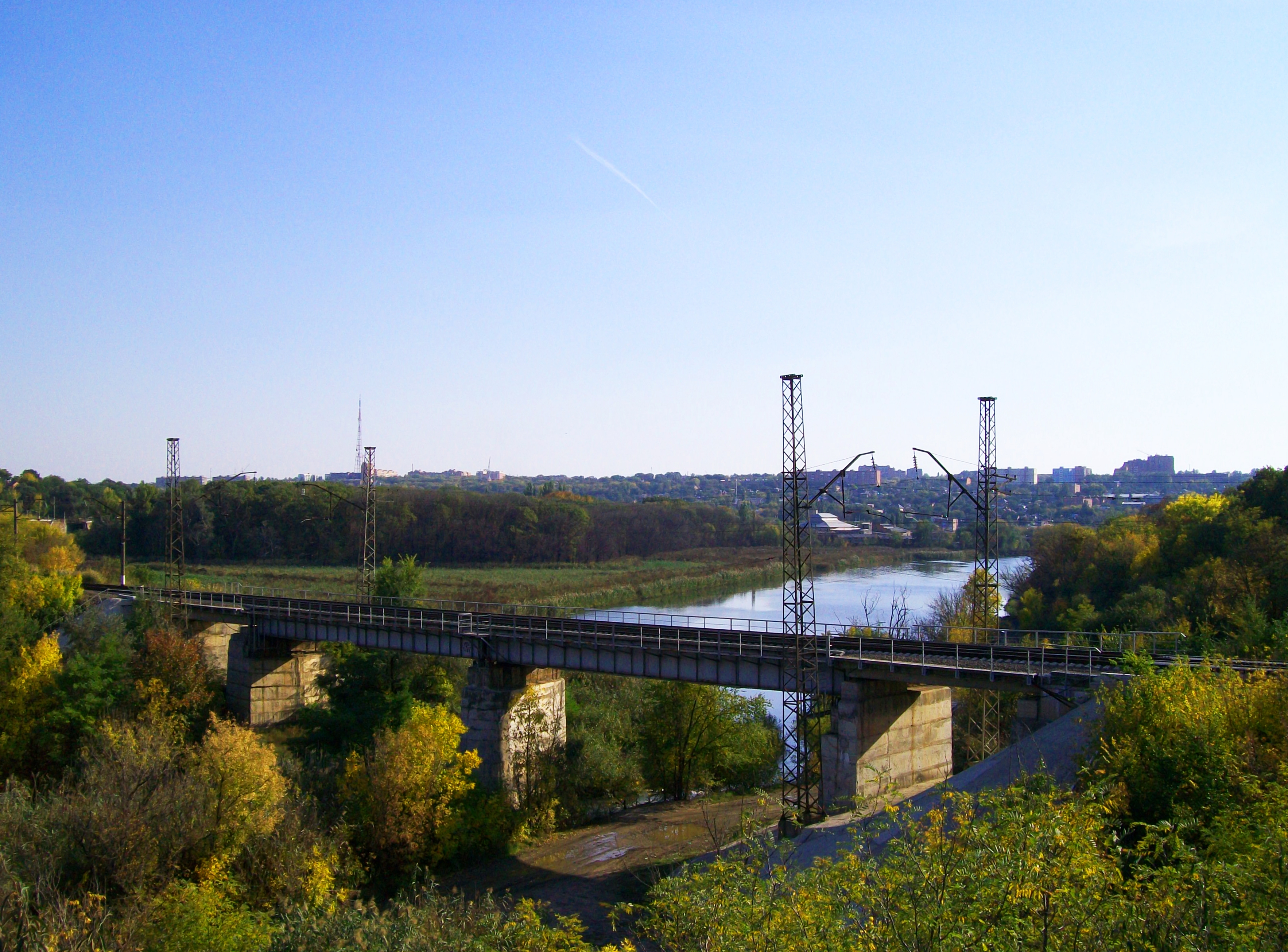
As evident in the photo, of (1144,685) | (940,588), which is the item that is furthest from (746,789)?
(940,588)

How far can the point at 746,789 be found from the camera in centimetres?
4391

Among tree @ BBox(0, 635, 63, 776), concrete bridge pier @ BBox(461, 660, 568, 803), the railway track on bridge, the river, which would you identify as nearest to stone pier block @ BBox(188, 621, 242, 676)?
the railway track on bridge

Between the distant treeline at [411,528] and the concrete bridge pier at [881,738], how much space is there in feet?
283

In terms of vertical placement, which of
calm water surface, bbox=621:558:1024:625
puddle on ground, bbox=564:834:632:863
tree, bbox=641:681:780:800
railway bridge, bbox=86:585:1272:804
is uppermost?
railway bridge, bbox=86:585:1272:804

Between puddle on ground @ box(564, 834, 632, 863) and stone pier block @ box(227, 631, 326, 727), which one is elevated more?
stone pier block @ box(227, 631, 326, 727)

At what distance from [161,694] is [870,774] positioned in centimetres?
3103

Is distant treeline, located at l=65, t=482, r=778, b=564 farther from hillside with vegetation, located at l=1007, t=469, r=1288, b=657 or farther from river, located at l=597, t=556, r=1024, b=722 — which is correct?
hillside with vegetation, located at l=1007, t=469, r=1288, b=657

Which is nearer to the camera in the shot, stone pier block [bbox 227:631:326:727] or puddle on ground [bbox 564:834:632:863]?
puddle on ground [bbox 564:834:632:863]

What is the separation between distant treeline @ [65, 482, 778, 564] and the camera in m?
118

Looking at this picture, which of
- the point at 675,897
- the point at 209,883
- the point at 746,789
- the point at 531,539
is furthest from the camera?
the point at 531,539

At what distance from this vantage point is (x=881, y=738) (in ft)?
110

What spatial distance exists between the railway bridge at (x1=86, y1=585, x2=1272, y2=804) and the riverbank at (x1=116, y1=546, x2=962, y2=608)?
80.2ft

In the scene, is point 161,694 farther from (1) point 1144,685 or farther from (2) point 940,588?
(2) point 940,588

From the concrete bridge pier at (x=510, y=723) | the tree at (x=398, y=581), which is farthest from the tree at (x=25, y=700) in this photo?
the concrete bridge pier at (x=510, y=723)
